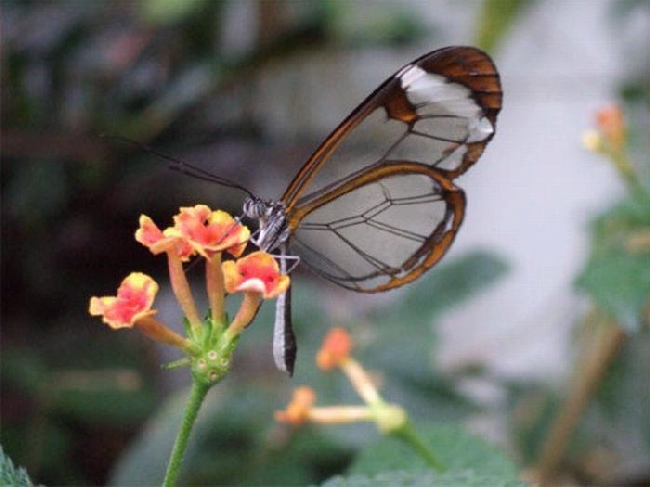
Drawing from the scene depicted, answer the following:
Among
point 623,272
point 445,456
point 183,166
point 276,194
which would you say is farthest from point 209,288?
point 276,194

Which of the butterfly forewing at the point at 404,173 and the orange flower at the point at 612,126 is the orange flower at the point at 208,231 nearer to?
the butterfly forewing at the point at 404,173

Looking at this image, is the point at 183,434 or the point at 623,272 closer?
the point at 183,434

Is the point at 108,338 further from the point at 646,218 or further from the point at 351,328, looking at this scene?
the point at 646,218

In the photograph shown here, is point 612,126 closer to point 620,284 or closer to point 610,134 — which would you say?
point 610,134

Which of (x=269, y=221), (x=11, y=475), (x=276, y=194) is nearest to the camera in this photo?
(x=11, y=475)

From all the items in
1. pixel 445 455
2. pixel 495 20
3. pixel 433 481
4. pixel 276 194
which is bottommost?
pixel 276 194

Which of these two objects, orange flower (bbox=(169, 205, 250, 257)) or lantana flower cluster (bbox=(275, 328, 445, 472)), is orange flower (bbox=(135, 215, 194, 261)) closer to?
orange flower (bbox=(169, 205, 250, 257))
